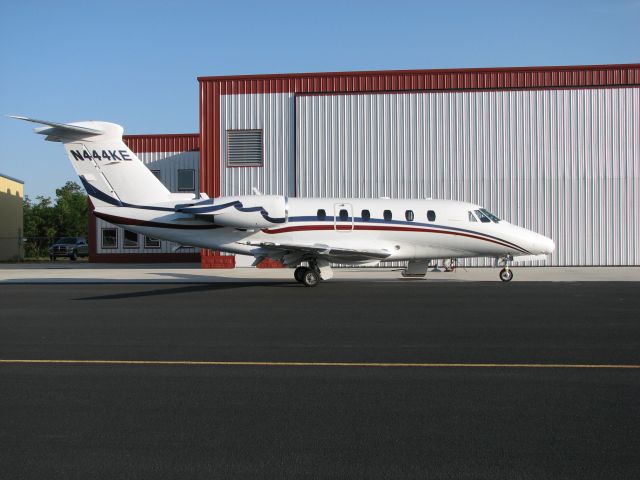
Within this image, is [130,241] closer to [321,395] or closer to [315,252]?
[315,252]

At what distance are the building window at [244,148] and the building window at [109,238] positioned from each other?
36.5 ft

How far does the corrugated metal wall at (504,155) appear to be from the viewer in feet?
97.1

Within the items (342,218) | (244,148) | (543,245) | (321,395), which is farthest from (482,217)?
(321,395)

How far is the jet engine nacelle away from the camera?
2030 centimetres

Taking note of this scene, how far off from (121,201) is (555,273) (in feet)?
54.9

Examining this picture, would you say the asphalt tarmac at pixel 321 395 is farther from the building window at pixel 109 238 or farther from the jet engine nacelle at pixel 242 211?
the building window at pixel 109 238

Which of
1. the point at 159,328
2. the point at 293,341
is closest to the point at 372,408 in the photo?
the point at 293,341

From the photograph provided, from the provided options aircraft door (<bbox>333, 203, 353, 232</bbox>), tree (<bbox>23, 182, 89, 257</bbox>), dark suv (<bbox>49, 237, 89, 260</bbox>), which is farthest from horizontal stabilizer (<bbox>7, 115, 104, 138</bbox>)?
tree (<bbox>23, 182, 89, 257</bbox>)

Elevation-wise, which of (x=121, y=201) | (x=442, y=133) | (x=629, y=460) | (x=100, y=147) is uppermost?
(x=442, y=133)

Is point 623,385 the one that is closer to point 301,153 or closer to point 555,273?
point 555,273

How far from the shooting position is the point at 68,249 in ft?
158

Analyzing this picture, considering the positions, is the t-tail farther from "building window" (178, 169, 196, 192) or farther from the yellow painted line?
"building window" (178, 169, 196, 192)

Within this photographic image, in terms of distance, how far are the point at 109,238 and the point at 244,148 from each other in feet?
40.2

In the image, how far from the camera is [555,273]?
25891 mm
